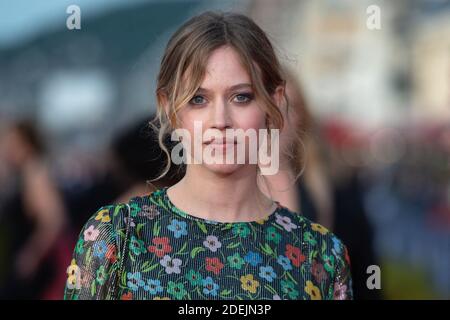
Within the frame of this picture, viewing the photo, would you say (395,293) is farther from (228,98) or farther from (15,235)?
(228,98)

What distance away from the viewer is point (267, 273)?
1.95 metres

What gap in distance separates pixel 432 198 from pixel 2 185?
243cm

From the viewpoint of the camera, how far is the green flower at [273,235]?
2035mm

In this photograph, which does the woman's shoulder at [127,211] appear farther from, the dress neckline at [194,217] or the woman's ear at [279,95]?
the woman's ear at [279,95]

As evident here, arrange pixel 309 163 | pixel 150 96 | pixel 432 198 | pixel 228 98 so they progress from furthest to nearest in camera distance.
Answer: pixel 432 198
pixel 150 96
pixel 309 163
pixel 228 98

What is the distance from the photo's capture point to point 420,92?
555 centimetres

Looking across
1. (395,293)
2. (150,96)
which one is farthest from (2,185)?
(395,293)

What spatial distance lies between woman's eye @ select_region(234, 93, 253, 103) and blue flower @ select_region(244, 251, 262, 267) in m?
0.32

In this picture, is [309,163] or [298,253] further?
[309,163]

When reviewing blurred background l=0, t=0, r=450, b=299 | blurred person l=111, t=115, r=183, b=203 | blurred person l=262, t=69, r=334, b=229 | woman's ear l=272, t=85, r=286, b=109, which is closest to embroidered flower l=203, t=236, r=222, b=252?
woman's ear l=272, t=85, r=286, b=109

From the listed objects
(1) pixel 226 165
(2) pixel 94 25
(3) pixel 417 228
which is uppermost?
(2) pixel 94 25

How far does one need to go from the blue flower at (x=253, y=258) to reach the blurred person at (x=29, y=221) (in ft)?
8.12

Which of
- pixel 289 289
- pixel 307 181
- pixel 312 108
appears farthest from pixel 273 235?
pixel 312 108

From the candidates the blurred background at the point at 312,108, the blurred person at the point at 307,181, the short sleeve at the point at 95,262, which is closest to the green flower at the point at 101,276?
the short sleeve at the point at 95,262
